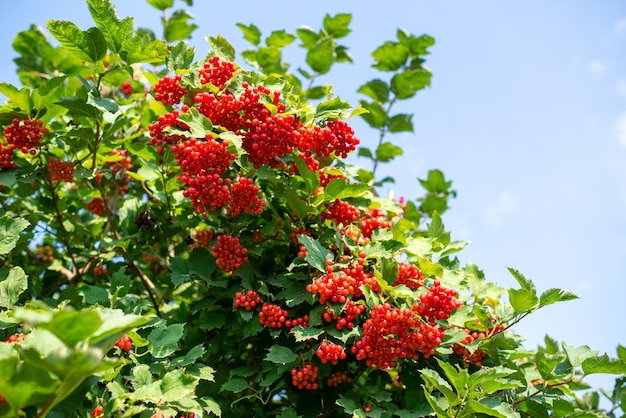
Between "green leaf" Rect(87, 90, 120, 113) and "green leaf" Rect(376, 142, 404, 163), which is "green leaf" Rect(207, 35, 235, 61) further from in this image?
"green leaf" Rect(376, 142, 404, 163)

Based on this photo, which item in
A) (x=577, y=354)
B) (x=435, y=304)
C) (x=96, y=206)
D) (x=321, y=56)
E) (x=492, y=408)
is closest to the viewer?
(x=492, y=408)

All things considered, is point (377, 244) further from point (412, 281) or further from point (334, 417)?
point (334, 417)

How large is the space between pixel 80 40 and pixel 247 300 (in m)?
1.95

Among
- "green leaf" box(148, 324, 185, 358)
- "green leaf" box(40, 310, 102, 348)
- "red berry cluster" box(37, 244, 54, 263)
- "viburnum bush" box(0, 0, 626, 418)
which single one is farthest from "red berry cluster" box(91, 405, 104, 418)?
"red berry cluster" box(37, 244, 54, 263)

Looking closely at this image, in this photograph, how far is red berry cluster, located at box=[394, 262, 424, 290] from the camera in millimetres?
3246

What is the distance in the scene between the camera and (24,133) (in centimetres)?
350

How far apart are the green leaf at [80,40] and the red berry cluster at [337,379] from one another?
258 centimetres

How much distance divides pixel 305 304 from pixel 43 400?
189 centimetres

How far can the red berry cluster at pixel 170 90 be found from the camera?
3.52 m

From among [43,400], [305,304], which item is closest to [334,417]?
[305,304]

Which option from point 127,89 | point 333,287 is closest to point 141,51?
point 333,287

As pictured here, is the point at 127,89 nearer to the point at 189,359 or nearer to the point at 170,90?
the point at 170,90

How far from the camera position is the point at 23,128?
3502mm

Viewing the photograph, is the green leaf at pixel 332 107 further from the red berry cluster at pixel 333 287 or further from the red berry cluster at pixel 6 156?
the red berry cluster at pixel 6 156
